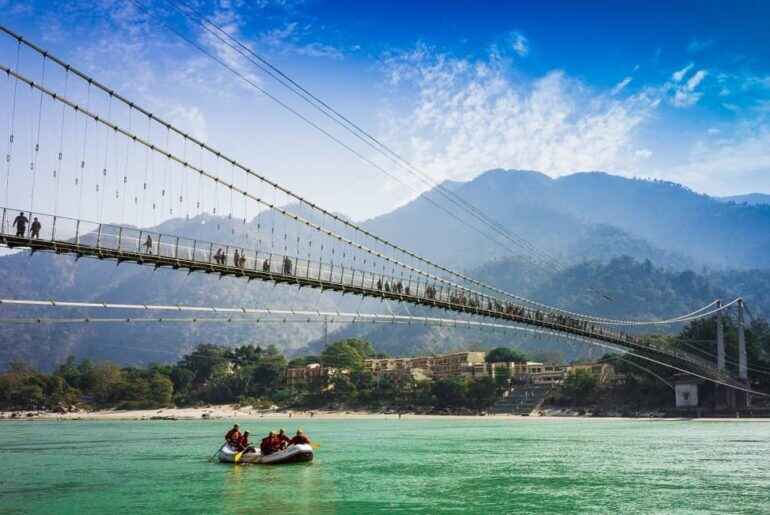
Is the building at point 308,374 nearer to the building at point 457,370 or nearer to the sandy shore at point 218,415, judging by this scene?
the building at point 457,370

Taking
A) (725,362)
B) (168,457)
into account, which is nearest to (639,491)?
(168,457)

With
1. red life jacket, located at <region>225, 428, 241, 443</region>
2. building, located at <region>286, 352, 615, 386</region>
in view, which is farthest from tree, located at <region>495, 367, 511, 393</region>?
red life jacket, located at <region>225, 428, 241, 443</region>

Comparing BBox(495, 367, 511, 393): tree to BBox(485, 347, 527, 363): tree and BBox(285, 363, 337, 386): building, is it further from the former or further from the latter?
BBox(285, 363, 337, 386): building

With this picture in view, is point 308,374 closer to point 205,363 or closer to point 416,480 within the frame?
point 205,363

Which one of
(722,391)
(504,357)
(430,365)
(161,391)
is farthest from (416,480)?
(430,365)

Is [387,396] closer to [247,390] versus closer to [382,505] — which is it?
[247,390]

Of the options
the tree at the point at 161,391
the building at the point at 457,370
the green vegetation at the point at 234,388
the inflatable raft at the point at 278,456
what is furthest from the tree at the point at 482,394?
the inflatable raft at the point at 278,456
